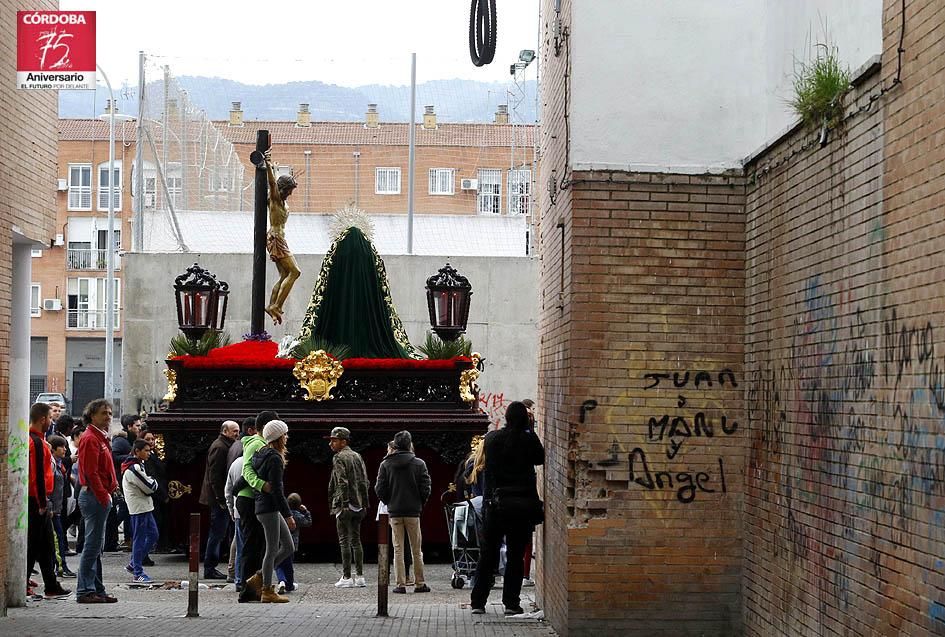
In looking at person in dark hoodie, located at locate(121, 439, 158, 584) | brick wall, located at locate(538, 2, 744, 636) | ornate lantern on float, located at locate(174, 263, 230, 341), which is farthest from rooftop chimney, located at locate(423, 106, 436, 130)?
brick wall, located at locate(538, 2, 744, 636)

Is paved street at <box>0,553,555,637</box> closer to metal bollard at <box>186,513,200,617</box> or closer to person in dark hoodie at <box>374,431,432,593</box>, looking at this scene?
metal bollard at <box>186,513,200,617</box>

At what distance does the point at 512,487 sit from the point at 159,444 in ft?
25.9

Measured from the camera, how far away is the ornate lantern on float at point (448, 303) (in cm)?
2069

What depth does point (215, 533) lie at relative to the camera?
17.6m

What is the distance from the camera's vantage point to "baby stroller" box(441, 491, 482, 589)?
1575cm

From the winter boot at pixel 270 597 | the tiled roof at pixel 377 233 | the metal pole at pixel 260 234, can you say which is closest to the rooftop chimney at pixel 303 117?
the tiled roof at pixel 377 233

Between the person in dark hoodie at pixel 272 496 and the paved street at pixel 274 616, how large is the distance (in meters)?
0.59

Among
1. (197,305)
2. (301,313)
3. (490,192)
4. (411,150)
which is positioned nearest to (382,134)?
(490,192)

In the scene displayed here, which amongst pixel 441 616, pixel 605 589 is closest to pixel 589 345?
pixel 605 589

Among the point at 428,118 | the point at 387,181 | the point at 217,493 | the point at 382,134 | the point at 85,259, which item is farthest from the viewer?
the point at 85,259

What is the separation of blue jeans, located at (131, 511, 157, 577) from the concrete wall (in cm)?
1564

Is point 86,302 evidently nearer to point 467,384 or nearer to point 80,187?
point 80,187

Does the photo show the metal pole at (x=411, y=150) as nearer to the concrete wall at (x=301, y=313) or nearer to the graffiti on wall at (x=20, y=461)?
the concrete wall at (x=301, y=313)

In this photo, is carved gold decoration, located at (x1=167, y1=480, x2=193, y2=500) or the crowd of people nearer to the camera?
the crowd of people
